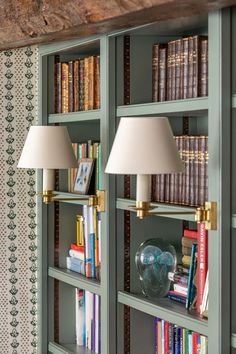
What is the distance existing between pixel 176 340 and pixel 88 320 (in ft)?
2.42

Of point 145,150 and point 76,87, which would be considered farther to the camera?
point 76,87

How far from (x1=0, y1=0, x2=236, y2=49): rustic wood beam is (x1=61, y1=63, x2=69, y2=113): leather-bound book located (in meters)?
0.26

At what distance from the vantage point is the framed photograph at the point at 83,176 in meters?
3.60

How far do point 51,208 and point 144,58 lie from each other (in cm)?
109

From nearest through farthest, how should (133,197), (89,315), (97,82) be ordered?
1. (133,197)
2. (97,82)
3. (89,315)

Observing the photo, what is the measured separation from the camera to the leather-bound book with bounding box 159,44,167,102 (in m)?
3.07

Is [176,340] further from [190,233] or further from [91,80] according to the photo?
[91,80]

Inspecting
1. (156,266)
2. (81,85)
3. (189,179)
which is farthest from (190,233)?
(81,85)

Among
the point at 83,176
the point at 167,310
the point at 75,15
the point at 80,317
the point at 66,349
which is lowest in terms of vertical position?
the point at 66,349

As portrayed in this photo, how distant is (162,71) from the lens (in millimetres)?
3088

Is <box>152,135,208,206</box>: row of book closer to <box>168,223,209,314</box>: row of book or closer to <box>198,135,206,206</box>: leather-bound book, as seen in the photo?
<box>198,135,206,206</box>: leather-bound book

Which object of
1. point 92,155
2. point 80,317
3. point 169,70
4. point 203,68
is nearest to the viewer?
point 203,68

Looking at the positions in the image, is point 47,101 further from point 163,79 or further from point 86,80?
point 163,79

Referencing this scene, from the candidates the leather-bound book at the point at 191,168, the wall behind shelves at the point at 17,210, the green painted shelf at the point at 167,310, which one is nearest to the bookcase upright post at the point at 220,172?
the green painted shelf at the point at 167,310
